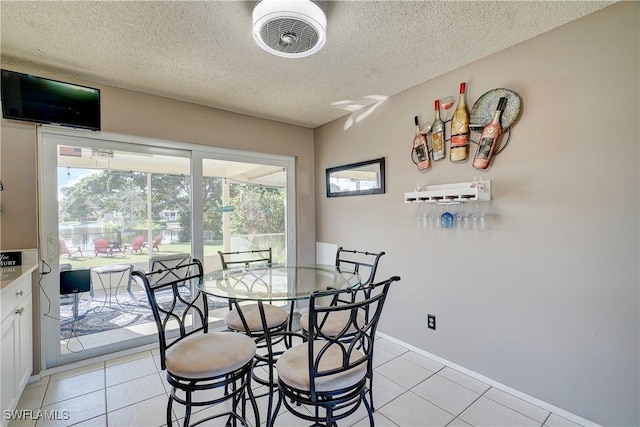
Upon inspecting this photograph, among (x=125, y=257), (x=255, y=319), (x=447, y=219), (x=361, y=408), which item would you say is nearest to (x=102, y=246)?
(x=125, y=257)

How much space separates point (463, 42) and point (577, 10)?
605mm

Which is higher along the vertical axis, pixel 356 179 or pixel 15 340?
pixel 356 179

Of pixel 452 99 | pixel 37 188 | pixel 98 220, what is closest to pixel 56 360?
pixel 98 220

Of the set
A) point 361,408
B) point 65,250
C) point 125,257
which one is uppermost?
point 65,250

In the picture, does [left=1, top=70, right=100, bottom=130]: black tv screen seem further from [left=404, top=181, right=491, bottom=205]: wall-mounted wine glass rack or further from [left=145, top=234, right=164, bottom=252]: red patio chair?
[left=404, top=181, right=491, bottom=205]: wall-mounted wine glass rack

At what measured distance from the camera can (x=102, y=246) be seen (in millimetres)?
2678

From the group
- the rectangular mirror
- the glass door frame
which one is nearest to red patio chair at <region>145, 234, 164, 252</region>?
the glass door frame

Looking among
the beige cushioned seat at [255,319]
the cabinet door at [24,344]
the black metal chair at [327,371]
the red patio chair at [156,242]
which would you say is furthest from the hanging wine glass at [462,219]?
the cabinet door at [24,344]

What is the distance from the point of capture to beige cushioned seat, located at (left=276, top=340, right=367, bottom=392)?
1.37 metres

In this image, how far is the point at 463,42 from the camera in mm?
2045

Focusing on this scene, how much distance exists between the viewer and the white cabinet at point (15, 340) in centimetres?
168

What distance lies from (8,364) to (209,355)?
4.22ft

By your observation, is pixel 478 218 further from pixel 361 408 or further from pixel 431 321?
pixel 361 408

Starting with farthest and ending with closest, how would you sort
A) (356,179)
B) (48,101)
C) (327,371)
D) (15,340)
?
(356,179) → (48,101) → (15,340) → (327,371)
